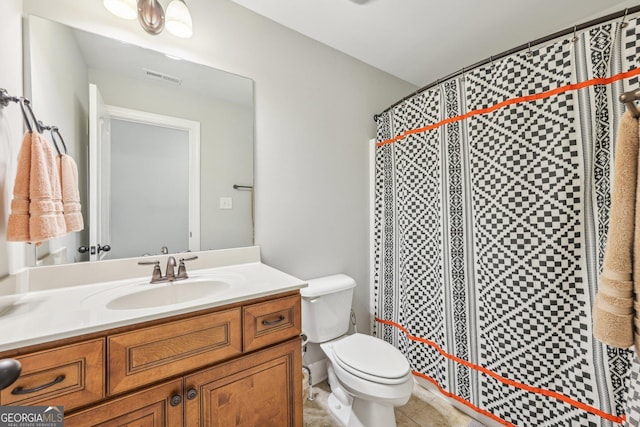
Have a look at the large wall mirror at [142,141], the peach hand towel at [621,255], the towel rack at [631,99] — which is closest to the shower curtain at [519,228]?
the peach hand towel at [621,255]

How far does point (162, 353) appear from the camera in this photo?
0.85m

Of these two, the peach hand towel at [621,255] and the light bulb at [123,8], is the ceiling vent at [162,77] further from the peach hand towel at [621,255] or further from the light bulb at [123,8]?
the peach hand towel at [621,255]

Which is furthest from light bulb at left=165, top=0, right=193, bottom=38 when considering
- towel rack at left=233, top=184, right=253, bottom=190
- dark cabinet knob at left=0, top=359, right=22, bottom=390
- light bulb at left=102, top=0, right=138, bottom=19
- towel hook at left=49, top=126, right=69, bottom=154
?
dark cabinet knob at left=0, top=359, right=22, bottom=390

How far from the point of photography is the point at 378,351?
1.41 meters

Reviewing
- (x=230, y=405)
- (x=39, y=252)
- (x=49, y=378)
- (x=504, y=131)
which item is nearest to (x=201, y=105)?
(x=39, y=252)

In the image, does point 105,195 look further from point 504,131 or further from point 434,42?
point 434,42

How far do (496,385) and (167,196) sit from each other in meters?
1.95

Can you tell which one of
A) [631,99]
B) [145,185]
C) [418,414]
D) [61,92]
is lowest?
[418,414]

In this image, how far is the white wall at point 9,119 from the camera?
90 cm

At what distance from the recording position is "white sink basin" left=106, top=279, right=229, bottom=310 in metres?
1.05

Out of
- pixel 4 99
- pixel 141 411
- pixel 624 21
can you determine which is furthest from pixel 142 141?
pixel 624 21

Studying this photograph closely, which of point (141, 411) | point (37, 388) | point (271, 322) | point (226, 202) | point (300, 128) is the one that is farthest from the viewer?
point (300, 128)

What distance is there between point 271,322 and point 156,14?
1.52 meters

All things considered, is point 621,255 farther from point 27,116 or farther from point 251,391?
point 27,116
